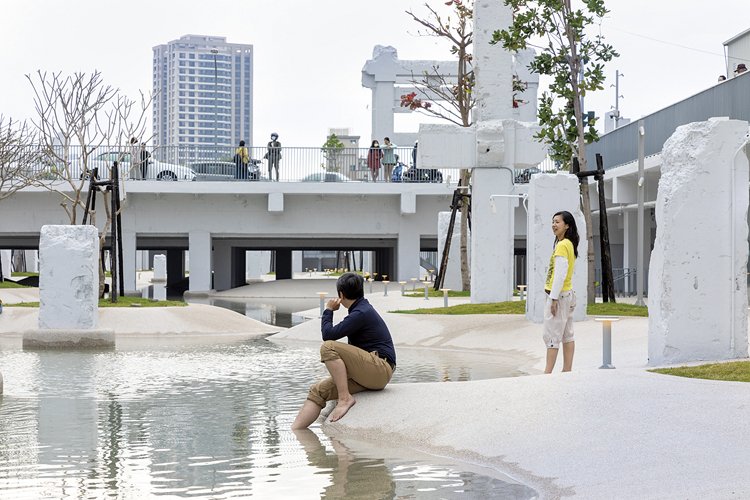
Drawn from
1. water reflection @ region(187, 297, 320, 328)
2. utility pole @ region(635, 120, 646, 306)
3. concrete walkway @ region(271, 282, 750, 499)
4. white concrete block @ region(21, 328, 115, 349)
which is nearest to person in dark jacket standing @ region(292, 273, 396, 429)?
concrete walkway @ region(271, 282, 750, 499)

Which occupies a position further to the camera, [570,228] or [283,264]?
[283,264]

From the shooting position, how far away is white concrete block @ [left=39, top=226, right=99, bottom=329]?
1961 centimetres

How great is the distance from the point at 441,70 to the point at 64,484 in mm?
41563

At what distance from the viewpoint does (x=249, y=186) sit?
42.0 meters

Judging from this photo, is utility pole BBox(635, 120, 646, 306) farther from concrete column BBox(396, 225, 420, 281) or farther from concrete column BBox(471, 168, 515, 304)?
concrete column BBox(396, 225, 420, 281)

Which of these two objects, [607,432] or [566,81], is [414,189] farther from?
[607,432]

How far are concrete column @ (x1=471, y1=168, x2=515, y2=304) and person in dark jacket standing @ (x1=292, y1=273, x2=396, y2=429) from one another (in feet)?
47.2

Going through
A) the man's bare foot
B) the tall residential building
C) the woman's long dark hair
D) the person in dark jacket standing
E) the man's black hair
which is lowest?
the man's bare foot

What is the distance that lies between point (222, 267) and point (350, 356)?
134 feet

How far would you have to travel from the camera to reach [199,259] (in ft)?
143

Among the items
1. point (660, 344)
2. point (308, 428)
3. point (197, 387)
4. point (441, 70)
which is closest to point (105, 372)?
point (197, 387)

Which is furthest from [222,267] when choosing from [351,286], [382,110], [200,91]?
[200,91]

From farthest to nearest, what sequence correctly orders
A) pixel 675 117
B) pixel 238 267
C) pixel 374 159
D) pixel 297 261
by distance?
pixel 297 261
pixel 238 267
pixel 374 159
pixel 675 117

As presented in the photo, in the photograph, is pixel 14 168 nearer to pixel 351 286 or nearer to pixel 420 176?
pixel 420 176
